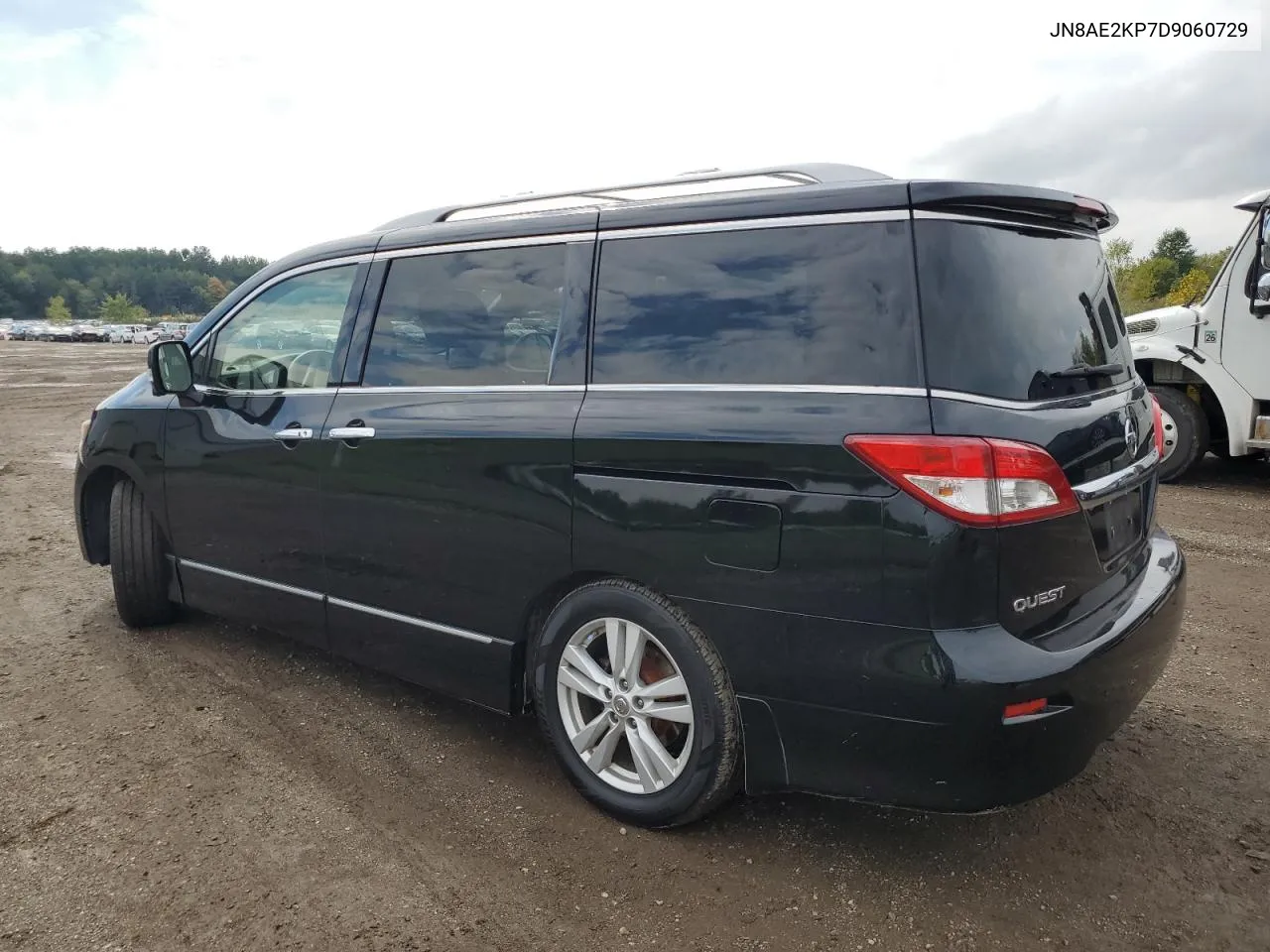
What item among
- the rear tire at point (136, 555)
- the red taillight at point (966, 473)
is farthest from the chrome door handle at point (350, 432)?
the red taillight at point (966, 473)

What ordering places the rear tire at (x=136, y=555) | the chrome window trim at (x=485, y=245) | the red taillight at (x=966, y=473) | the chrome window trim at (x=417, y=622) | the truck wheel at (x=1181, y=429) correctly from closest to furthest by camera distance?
the red taillight at (x=966, y=473) → the chrome window trim at (x=485, y=245) → the chrome window trim at (x=417, y=622) → the rear tire at (x=136, y=555) → the truck wheel at (x=1181, y=429)

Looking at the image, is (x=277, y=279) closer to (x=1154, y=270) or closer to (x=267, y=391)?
(x=267, y=391)

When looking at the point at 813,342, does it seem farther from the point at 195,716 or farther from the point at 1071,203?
the point at 195,716

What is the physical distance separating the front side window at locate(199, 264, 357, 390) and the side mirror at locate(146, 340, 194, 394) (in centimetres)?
11

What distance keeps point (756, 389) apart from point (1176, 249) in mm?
57528

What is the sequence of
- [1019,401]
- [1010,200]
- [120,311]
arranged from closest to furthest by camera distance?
[1019,401] → [1010,200] → [120,311]

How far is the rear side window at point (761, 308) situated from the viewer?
2432mm

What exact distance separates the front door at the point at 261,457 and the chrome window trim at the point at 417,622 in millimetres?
156

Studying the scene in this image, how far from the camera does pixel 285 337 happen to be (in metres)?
4.03

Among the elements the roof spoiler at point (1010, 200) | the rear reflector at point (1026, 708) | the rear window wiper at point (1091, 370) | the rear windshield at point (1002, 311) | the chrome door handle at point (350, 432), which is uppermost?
the roof spoiler at point (1010, 200)

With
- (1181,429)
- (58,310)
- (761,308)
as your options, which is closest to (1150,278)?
(1181,429)

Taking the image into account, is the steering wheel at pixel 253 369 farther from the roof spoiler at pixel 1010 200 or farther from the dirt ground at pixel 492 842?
the roof spoiler at pixel 1010 200

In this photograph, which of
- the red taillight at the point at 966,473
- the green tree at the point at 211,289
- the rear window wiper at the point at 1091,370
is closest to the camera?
the red taillight at the point at 966,473

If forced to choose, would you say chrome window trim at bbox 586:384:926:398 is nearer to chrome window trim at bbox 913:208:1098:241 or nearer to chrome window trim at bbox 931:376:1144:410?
chrome window trim at bbox 931:376:1144:410
